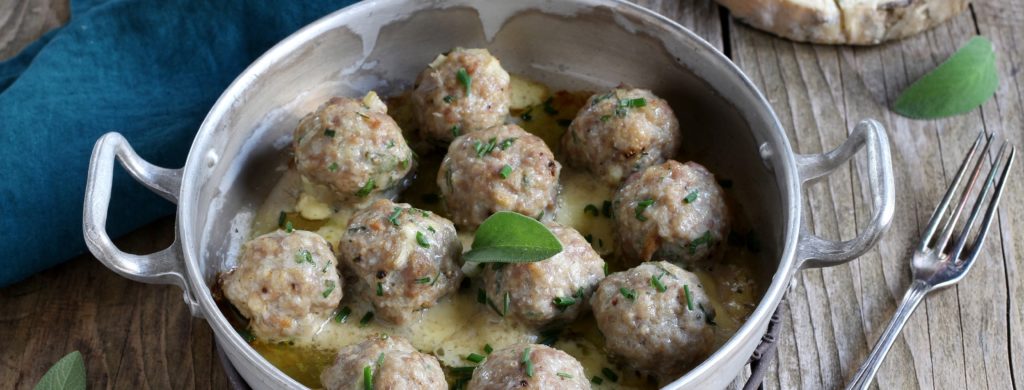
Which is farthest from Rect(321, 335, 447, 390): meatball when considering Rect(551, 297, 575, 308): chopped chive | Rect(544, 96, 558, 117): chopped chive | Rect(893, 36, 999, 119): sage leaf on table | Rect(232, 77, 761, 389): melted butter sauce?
Rect(893, 36, 999, 119): sage leaf on table

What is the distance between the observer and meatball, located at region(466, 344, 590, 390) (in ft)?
7.78

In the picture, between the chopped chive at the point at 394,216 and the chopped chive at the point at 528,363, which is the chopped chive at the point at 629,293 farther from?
the chopped chive at the point at 394,216

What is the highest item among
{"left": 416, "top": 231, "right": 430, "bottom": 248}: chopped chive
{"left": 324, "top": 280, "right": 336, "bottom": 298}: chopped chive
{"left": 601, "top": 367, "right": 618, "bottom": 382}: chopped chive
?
{"left": 416, "top": 231, "right": 430, "bottom": 248}: chopped chive

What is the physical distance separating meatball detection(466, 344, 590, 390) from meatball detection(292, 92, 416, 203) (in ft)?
2.28

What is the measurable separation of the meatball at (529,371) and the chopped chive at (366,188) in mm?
689

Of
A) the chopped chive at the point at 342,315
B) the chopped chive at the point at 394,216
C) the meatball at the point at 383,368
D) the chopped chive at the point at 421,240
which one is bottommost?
the chopped chive at the point at 342,315

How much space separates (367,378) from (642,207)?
34.4 inches

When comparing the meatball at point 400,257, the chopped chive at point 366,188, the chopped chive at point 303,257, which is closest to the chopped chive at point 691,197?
the meatball at point 400,257

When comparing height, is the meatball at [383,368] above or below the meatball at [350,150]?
below

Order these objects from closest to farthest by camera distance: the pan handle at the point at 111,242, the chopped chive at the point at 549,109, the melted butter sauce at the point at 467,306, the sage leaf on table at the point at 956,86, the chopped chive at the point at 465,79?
the pan handle at the point at 111,242
the melted butter sauce at the point at 467,306
the chopped chive at the point at 465,79
the chopped chive at the point at 549,109
the sage leaf on table at the point at 956,86

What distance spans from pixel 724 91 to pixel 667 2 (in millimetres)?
1059

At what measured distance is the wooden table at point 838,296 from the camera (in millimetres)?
3107

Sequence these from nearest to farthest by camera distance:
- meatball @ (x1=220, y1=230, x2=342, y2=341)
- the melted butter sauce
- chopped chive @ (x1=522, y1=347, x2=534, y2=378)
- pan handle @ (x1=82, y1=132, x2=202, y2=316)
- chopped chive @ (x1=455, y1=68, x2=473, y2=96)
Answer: chopped chive @ (x1=522, y1=347, x2=534, y2=378) < pan handle @ (x1=82, y1=132, x2=202, y2=316) < meatball @ (x1=220, y1=230, x2=342, y2=341) < the melted butter sauce < chopped chive @ (x1=455, y1=68, x2=473, y2=96)

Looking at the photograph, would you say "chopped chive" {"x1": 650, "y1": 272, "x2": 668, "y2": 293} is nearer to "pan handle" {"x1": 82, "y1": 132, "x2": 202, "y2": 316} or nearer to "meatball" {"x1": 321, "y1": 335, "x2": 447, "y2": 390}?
"meatball" {"x1": 321, "y1": 335, "x2": 447, "y2": 390}
